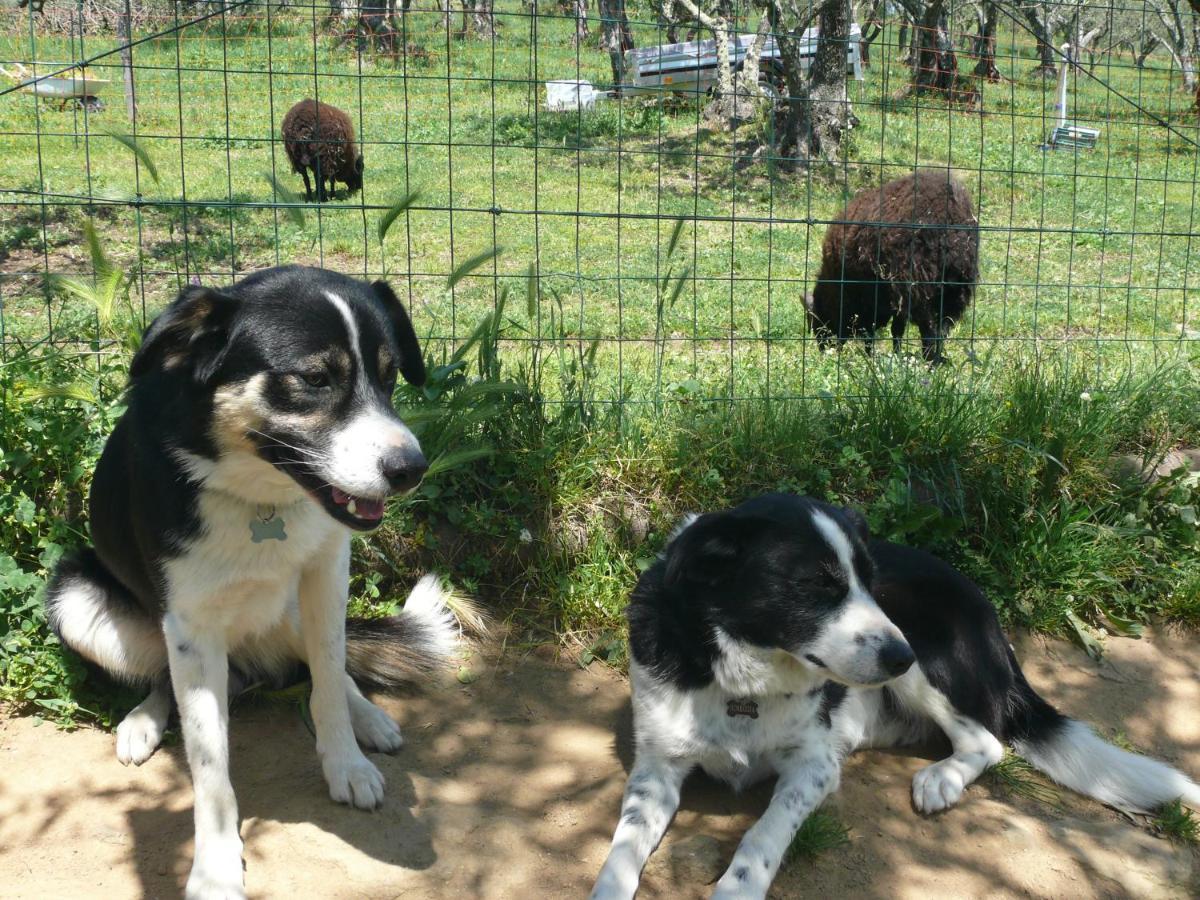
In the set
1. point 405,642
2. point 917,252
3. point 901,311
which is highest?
point 917,252

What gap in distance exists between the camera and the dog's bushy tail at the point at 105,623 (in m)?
3.40

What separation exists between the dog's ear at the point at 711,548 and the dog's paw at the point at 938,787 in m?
0.93

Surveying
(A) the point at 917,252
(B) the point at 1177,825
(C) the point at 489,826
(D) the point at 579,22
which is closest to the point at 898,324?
(A) the point at 917,252

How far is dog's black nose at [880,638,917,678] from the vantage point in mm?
2953

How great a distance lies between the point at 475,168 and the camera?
1398 cm

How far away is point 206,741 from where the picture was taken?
9.37ft

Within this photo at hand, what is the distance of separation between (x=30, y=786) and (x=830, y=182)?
25.4 ft

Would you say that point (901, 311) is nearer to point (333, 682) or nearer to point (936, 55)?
point (936, 55)

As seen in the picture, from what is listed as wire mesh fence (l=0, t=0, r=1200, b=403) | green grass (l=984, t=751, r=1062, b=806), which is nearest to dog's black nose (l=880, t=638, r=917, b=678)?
green grass (l=984, t=751, r=1062, b=806)

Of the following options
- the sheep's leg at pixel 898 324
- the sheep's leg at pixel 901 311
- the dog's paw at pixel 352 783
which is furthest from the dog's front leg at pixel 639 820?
the sheep's leg at pixel 898 324

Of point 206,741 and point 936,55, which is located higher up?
point 936,55

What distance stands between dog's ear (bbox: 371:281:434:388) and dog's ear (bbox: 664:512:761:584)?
0.92m

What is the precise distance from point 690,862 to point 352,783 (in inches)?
39.8

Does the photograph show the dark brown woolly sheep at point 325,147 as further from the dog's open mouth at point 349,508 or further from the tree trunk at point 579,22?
the dog's open mouth at point 349,508
